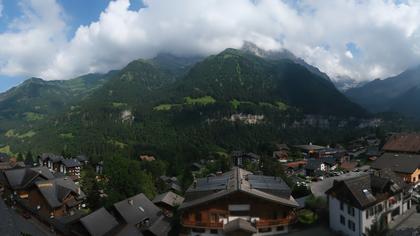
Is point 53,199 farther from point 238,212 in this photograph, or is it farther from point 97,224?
point 238,212

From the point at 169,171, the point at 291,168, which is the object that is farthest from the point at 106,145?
the point at 291,168

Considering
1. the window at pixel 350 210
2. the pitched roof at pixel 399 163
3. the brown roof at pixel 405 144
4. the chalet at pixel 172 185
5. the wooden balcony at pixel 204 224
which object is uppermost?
the brown roof at pixel 405 144

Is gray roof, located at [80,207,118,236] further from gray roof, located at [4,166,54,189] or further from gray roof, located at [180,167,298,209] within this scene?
gray roof, located at [4,166,54,189]

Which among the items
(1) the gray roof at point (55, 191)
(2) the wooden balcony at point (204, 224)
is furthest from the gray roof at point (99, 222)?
(1) the gray roof at point (55, 191)

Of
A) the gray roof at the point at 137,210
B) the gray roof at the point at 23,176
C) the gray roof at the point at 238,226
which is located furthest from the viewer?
the gray roof at the point at 23,176

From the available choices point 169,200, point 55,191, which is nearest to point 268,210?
point 169,200

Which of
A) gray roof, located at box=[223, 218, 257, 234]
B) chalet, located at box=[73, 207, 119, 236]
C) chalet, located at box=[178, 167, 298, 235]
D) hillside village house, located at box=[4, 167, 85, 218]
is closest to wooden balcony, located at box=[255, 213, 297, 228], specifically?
chalet, located at box=[178, 167, 298, 235]

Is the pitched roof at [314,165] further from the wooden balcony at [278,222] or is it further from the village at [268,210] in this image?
the wooden balcony at [278,222]
